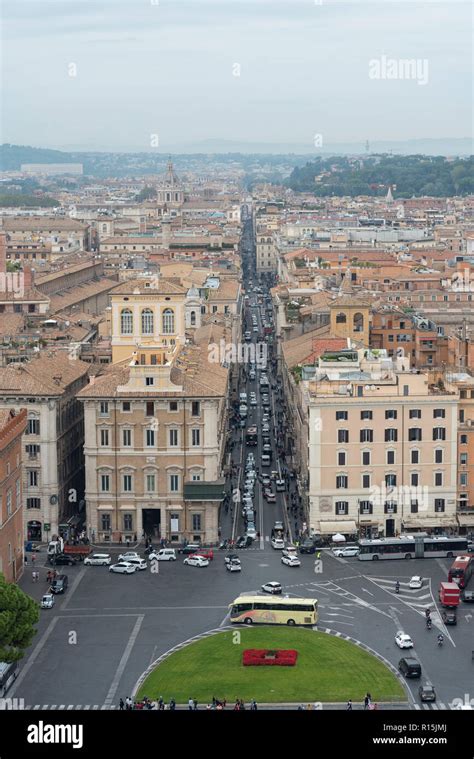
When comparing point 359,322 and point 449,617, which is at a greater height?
point 359,322

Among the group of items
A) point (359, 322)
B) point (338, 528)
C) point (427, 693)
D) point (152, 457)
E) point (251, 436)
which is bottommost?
point (251, 436)

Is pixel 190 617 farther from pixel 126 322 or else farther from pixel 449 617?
pixel 126 322

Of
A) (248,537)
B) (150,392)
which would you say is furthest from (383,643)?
(150,392)

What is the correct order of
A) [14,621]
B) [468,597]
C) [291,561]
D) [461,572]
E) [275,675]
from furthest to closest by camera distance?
[291,561] < [461,572] < [468,597] < [275,675] < [14,621]

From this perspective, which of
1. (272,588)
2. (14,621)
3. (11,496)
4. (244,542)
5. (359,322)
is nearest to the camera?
(14,621)

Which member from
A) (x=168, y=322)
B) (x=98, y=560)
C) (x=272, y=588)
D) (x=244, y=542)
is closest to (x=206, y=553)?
(x=244, y=542)

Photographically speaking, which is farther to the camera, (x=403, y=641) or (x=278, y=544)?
(x=278, y=544)
